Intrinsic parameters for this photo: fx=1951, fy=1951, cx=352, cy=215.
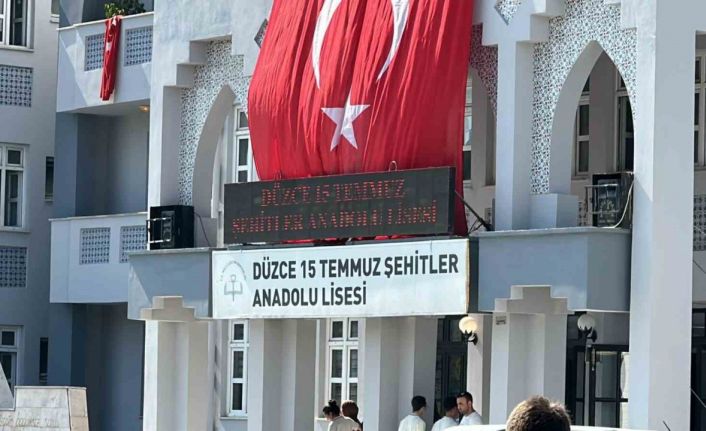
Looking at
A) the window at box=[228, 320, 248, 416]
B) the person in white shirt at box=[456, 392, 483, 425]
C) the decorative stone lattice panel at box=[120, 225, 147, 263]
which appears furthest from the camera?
the decorative stone lattice panel at box=[120, 225, 147, 263]

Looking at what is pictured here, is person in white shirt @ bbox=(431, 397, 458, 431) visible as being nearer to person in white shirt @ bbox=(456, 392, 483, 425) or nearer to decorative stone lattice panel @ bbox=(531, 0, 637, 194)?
person in white shirt @ bbox=(456, 392, 483, 425)

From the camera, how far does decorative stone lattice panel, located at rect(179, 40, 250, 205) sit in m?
23.9

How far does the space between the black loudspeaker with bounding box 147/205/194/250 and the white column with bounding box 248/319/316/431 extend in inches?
60.4

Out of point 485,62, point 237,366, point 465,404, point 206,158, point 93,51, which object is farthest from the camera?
point 93,51

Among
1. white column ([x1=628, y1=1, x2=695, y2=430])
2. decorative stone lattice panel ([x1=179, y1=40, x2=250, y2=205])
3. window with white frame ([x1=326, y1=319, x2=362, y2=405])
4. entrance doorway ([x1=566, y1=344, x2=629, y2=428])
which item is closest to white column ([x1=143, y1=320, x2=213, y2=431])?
decorative stone lattice panel ([x1=179, y1=40, x2=250, y2=205])

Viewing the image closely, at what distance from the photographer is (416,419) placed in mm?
20328

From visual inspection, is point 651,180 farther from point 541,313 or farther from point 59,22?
point 59,22

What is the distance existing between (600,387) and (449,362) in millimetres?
2970

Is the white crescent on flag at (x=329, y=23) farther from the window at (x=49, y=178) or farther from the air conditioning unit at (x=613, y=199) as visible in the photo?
the window at (x=49, y=178)

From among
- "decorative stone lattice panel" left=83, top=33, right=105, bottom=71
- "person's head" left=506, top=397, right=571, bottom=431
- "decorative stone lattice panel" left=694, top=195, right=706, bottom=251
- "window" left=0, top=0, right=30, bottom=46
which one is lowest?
"person's head" left=506, top=397, right=571, bottom=431

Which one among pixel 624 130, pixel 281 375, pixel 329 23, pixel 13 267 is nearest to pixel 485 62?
pixel 329 23

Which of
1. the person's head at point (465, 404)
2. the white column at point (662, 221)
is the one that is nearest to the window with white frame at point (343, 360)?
the person's head at point (465, 404)

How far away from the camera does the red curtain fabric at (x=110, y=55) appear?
29.3m

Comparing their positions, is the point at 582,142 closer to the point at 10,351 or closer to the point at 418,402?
the point at 418,402
